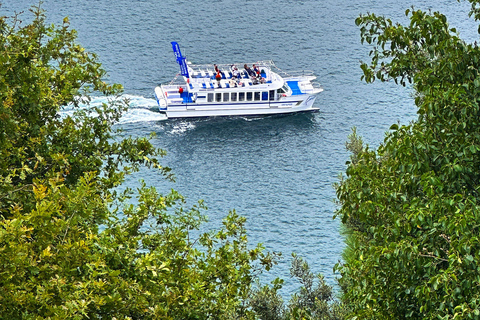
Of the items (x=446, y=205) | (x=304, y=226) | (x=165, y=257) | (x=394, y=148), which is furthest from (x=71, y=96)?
(x=304, y=226)

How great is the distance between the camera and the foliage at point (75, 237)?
17.2 meters

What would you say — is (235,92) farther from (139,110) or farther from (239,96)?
(139,110)

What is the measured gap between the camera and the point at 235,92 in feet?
269

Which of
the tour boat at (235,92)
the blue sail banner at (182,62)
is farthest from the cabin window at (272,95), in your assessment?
the blue sail banner at (182,62)

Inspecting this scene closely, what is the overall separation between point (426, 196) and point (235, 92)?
206 ft

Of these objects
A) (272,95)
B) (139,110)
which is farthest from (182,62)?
(272,95)

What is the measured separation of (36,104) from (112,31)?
2811 inches

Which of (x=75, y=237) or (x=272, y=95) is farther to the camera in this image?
(x=272, y=95)

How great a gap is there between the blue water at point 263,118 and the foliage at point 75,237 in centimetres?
2927

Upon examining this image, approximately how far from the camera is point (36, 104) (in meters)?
26.0

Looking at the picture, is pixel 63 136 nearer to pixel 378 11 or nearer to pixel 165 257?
pixel 165 257

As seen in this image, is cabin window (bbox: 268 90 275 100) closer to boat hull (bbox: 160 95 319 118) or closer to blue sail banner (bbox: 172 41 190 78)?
boat hull (bbox: 160 95 319 118)

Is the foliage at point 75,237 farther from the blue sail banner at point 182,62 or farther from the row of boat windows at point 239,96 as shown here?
the blue sail banner at point 182,62

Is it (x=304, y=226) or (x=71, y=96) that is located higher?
(x=71, y=96)
